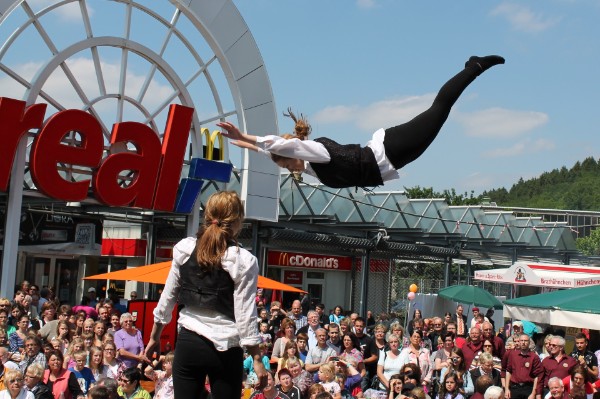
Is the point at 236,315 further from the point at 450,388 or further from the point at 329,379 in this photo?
the point at 450,388

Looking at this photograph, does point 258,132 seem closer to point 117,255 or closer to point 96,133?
point 96,133

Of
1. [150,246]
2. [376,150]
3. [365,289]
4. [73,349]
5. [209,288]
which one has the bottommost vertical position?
[73,349]

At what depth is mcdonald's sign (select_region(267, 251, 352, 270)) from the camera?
2805cm

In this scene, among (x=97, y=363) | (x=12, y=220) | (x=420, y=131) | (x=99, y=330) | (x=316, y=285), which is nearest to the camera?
(x=420, y=131)

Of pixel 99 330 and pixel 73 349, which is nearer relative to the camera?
pixel 73 349

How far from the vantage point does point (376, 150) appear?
538cm

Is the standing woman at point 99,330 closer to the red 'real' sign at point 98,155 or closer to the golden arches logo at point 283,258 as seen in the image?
the red 'real' sign at point 98,155

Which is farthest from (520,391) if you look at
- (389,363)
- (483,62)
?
(483,62)

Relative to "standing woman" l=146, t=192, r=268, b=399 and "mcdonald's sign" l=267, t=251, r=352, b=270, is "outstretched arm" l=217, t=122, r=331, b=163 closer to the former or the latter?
"standing woman" l=146, t=192, r=268, b=399

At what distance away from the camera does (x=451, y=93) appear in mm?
5422

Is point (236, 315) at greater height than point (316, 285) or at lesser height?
greater

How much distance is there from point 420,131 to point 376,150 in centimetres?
30

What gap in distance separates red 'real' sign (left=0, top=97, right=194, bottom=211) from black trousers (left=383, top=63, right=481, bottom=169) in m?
13.1

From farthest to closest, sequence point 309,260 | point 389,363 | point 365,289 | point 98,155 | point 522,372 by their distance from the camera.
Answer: point 309,260 < point 365,289 < point 98,155 < point 389,363 < point 522,372
